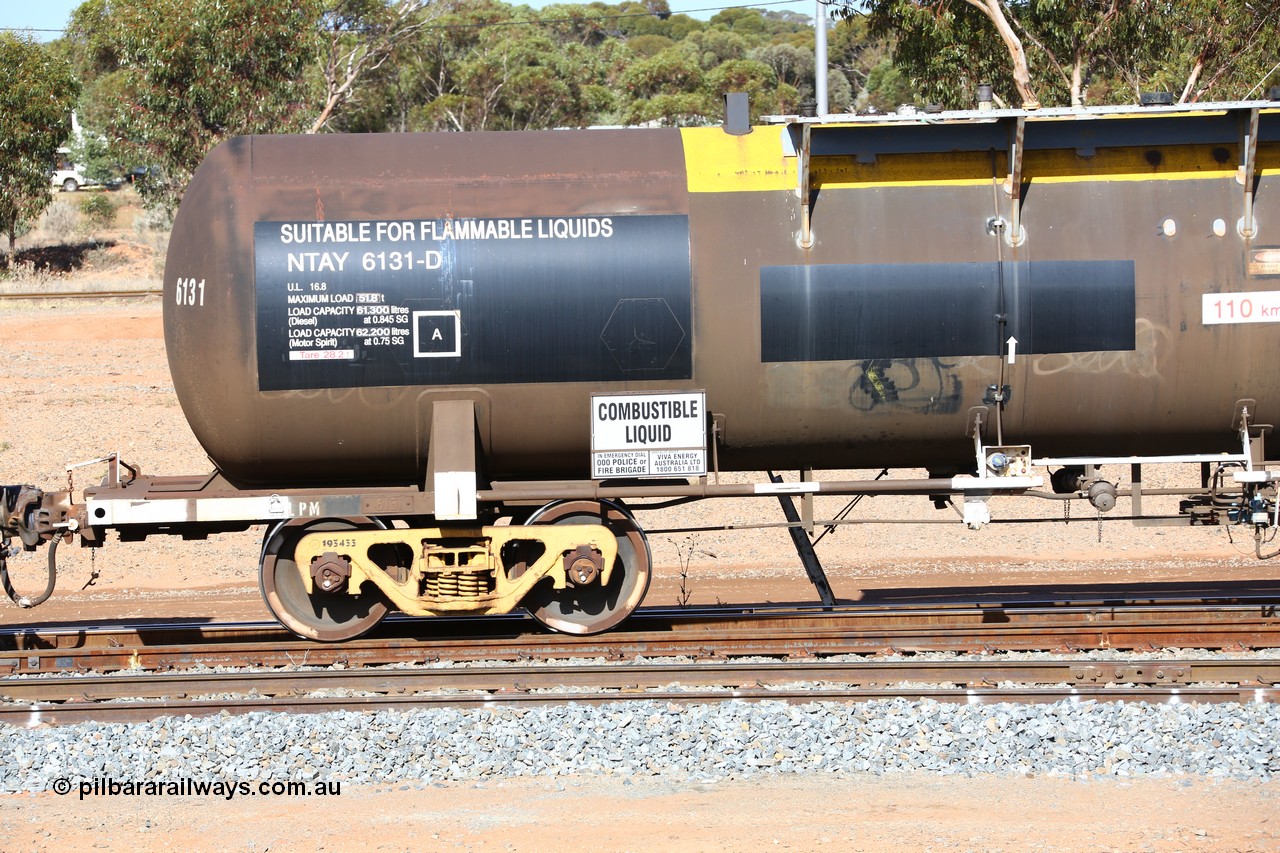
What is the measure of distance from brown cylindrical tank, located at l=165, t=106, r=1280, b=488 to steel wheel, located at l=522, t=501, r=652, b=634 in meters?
0.68

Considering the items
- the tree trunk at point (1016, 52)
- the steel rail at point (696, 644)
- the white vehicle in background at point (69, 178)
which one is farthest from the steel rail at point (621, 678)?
the white vehicle in background at point (69, 178)

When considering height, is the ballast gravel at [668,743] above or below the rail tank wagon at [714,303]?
below

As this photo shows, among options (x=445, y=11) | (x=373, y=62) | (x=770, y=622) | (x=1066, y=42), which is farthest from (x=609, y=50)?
(x=770, y=622)

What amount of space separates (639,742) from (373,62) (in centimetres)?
4013

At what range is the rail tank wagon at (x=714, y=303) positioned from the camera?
940 cm

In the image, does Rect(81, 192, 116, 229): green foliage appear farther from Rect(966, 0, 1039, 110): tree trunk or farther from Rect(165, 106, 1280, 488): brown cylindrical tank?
Rect(165, 106, 1280, 488): brown cylindrical tank

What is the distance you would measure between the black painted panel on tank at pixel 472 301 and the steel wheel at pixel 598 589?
1.17 meters

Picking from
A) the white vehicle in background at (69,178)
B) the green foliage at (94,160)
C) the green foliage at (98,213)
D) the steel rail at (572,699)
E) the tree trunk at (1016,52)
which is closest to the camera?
the steel rail at (572,699)

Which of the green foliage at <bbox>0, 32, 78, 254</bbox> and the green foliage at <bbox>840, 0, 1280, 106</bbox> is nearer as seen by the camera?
the green foliage at <bbox>840, 0, 1280, 106</bbox>

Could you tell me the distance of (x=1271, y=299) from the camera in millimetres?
9422

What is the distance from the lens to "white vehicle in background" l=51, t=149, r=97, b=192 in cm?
5550

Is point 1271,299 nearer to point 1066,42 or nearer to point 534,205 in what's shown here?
point 534,205

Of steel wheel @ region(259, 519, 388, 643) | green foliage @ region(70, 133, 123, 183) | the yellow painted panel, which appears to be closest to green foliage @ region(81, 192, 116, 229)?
green foliage @ region(70, 133, 123, 183)

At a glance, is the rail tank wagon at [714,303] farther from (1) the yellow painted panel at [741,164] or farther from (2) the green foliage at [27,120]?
(2) the green foliage at [27,120]
